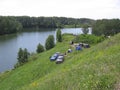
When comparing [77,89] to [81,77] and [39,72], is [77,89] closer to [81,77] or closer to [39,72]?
[81,77]

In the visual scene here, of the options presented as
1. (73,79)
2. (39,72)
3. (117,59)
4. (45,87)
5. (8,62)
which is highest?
(117,59)

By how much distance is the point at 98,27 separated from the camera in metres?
86.1

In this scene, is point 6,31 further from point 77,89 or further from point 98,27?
point 77,89

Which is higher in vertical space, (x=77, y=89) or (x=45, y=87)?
(x=77, y=89)

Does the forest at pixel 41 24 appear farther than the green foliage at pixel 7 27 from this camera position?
No

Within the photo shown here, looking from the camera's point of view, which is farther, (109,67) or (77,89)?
(109,67)

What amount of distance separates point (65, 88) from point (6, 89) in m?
18.5

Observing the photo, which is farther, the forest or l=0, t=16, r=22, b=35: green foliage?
l=0, t=16, r=22, b=35: green foliage

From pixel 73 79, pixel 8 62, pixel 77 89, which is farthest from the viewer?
pixel 8 62

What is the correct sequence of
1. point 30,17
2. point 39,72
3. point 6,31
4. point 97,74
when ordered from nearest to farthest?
1. point 97,74
2. point 39,72
3. point 6,31
4. point 30,17

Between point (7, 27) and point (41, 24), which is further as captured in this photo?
point (41, 24)

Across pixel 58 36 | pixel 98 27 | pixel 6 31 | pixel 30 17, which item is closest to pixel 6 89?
pixel 58 36

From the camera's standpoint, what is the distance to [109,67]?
13.9 m

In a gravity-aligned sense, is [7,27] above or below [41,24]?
above
